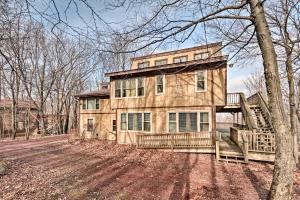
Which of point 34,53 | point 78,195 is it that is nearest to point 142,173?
point 78,195

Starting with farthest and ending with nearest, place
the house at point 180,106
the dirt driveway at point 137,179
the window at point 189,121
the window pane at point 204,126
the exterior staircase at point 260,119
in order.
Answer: the window at point 189,121 → the window pane at point 204,126 → the house at point 180,106 → the exterior staircase at point 260,119 → the dirt driveway at point 137,179

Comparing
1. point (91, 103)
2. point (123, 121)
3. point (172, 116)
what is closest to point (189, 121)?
point (172, 116)

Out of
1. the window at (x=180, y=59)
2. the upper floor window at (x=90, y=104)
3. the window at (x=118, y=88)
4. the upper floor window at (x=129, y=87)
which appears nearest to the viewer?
the upper floor window at (x=129, y=87)

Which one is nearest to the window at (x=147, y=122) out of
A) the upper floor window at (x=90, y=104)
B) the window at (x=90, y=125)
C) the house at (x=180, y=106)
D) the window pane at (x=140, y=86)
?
the house at (x=180, y=106)

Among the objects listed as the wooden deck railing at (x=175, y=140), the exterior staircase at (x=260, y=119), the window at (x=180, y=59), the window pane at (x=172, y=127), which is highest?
the window at (x=180, y=59)

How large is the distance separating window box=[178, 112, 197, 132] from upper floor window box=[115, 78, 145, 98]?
4.09 metres

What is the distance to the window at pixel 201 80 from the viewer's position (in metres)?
14.2

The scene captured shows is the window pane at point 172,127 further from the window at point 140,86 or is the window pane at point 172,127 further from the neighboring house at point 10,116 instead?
the neighboring house at point 10,116

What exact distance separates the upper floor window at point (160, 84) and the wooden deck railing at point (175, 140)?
3.54 meters

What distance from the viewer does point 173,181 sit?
841 centimetres

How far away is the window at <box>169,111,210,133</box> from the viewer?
14117 mm

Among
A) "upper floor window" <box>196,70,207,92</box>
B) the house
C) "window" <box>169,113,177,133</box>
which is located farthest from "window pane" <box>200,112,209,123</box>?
"window" <box>169,113,177,133</box>

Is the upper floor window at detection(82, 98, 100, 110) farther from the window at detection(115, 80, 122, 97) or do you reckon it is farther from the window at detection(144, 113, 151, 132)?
the window at detection(144, 113, 151, 132)

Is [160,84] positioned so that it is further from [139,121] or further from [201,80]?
[139,121]
